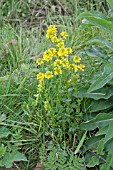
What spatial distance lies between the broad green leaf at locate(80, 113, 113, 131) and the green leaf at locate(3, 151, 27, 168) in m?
0.51

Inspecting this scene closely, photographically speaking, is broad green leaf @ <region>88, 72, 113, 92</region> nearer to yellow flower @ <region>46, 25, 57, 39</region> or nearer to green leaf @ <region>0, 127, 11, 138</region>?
yellow flower @ <region>46, 25, 57, 39</region>

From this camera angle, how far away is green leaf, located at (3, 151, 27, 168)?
2797 mm

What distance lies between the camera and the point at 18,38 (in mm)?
4270

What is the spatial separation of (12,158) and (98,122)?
70cm

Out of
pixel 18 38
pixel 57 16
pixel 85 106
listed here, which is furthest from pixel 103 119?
pixel 57 16

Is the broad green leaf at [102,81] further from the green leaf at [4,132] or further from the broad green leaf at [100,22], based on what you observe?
the green leaf at [4,132]

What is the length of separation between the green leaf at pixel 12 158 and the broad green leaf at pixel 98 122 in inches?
20.1

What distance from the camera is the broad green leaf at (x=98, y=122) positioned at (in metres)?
2.84

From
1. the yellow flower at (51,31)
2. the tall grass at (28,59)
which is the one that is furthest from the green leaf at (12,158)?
the yellow flower at (51,31)

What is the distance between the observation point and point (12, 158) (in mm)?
2830

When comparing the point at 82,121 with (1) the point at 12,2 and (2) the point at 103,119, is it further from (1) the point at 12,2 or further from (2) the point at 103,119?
(1) the point at 12,2

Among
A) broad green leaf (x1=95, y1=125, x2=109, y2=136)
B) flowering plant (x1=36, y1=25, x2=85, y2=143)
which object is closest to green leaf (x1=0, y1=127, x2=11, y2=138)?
flowering plant (x1=36, y1=25, x2=85, y2=143)

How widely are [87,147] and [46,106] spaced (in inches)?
17.6

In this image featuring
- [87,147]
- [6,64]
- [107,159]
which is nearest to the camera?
[107,159]
